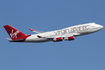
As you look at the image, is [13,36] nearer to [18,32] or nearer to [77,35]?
[18,32]

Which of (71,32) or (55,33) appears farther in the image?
(55,33)

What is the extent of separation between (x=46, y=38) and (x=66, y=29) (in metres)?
9.69

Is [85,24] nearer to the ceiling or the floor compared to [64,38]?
nearer to the ceiling

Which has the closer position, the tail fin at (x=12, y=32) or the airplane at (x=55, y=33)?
the airplane at (x=55, y=33)

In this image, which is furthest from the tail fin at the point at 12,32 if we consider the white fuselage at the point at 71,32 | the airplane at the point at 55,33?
the white fuselage at the point at 71,32

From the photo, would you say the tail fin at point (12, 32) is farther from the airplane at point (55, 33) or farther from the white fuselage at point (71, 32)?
the white fuselage at point (71, 32)

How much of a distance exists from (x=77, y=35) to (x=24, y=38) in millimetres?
23657

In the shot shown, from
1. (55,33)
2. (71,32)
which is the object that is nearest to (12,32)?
(55,33)

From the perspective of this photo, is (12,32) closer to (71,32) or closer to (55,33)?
(55,33)

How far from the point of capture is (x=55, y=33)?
9550cm

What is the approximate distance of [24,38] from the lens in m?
97.5

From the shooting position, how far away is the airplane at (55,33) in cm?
9469

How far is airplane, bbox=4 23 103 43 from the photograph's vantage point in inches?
3728

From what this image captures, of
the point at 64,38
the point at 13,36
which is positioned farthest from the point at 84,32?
the point at 13,36
